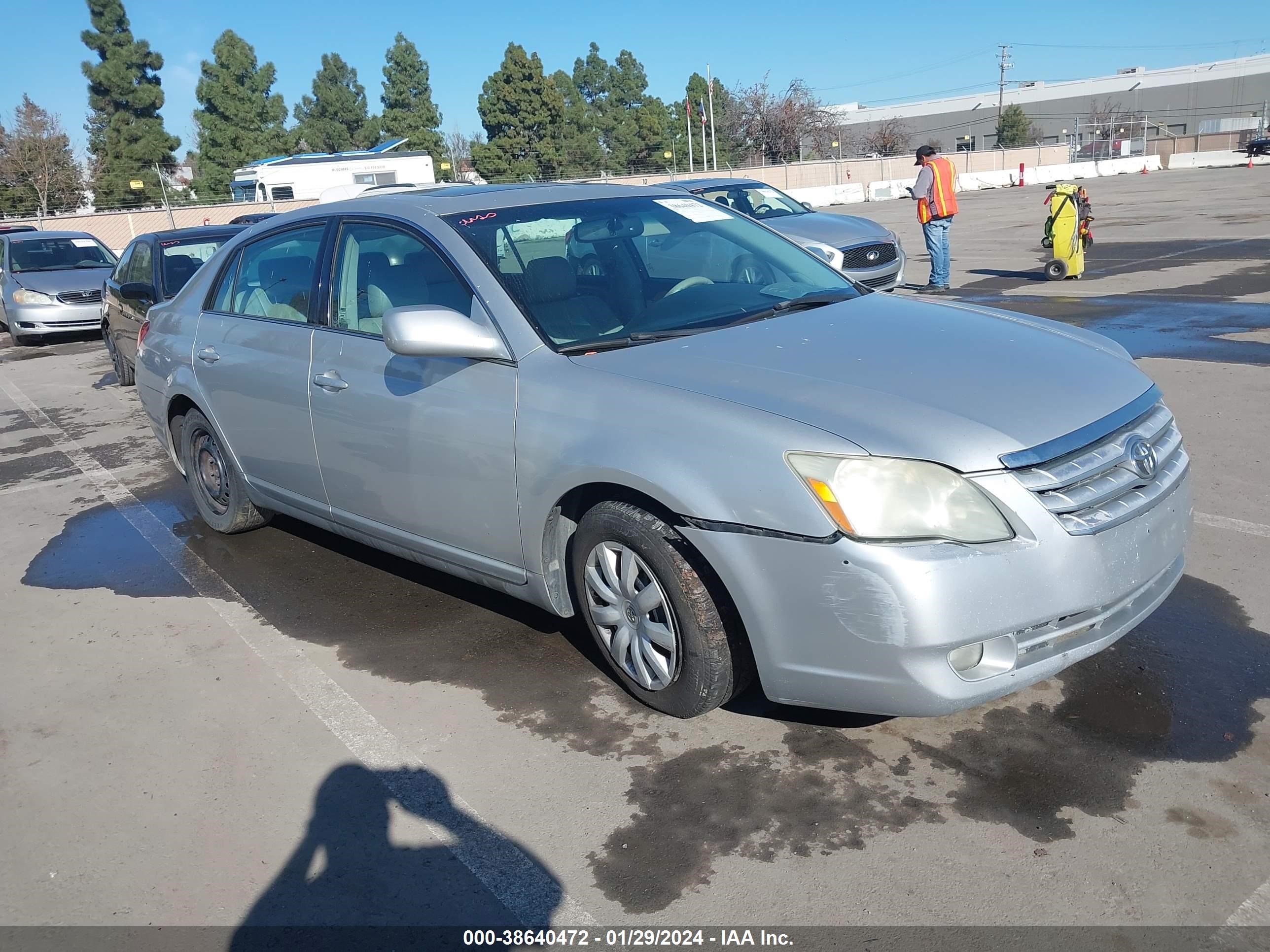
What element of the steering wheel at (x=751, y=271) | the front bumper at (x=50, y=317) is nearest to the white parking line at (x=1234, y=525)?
the steering wheel at (x=751, y=271)

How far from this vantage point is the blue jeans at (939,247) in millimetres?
12891

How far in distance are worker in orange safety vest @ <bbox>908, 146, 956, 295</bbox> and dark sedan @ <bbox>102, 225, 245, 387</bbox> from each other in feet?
25.6

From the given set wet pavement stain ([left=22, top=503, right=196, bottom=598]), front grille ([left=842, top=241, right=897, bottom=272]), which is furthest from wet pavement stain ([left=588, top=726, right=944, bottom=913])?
front grille ([left=842, top=241, right=897, bottom=272])

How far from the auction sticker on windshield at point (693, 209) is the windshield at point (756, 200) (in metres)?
8.45

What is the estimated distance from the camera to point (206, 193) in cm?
5556

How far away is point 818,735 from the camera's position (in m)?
3.38

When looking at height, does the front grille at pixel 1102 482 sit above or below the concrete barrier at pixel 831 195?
above

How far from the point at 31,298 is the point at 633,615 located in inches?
589

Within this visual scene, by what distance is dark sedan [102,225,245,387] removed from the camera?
10328mm

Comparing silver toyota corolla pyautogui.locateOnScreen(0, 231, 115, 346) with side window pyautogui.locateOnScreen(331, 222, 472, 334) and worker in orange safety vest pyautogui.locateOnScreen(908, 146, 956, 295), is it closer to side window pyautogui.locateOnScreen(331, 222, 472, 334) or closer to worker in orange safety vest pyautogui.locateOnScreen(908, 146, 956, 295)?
worker in orange safety vest pyautogui.locateOnScreen(908, 146, 956, 295)

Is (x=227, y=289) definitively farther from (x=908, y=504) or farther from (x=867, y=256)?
(x=867, y=256)

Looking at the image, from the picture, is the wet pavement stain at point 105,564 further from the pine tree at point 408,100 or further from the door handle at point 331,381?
the pine tree at point 408,100

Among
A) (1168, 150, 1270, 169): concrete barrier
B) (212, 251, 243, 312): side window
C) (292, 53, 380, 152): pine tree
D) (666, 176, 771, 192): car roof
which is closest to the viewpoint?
(212, 251, 243, 312): side window

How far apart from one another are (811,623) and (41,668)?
3.24m
